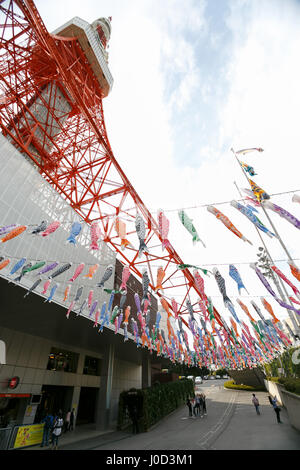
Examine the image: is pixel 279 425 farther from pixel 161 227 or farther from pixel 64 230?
pixel 64 230

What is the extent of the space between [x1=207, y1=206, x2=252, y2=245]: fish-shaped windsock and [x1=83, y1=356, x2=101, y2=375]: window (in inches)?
791

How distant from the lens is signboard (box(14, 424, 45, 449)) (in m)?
10.6

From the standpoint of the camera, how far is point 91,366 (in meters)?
21.6

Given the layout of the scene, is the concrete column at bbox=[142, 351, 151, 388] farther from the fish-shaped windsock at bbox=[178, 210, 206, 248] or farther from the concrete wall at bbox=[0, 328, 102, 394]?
the fish-shaped windsock at bbox=[178, 210, 206, 248]

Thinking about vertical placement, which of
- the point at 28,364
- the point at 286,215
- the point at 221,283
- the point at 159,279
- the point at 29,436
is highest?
the point at 159,279

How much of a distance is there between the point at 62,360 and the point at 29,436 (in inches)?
270

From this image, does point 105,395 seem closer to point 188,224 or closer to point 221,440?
point 221,440

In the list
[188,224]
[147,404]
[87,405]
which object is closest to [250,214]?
[188,224]

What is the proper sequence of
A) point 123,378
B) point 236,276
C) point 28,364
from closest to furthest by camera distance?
point 236,276, point 28,364, point 123,378

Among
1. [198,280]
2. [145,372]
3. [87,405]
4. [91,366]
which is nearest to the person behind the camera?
[198,280]

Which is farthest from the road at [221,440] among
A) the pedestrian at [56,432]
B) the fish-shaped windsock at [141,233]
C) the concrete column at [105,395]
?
the fish-shaped windsock at [141,233]

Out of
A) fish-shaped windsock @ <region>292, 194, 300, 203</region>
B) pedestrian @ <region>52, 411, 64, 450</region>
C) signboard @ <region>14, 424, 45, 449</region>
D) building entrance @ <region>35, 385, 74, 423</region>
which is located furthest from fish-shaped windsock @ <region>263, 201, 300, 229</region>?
building entrance @ <region>35, 385, 74, 423</region>

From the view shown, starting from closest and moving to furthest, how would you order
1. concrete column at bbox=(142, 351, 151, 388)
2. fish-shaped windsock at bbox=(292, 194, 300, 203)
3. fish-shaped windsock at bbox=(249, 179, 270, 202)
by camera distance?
fish-shaped windsock at bbox=(292, 194, 300, 203), fish-shaped windsock at bbox=(249, 179, 270, 202), concrete column at bbox=(142, 351, 151, 388)
